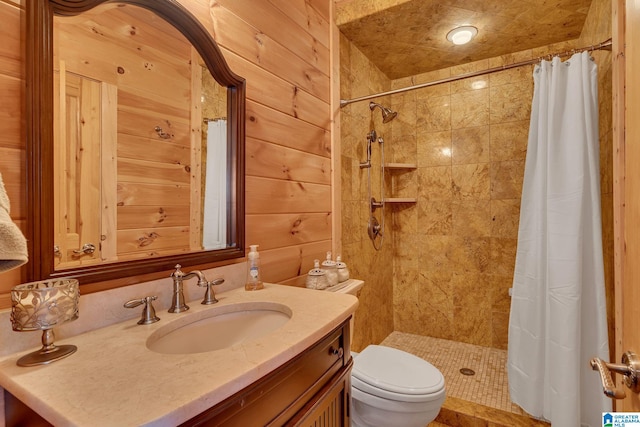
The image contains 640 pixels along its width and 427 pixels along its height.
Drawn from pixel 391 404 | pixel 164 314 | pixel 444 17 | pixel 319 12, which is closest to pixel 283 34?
pixel 319 12

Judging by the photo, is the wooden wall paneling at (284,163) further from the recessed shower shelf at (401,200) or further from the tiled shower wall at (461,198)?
the tiled shower wall at (461,198)

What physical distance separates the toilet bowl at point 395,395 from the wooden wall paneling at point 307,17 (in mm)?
1843

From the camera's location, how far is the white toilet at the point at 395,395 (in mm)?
1318

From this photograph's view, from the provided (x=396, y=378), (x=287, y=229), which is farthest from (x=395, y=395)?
(x=287, y=229)

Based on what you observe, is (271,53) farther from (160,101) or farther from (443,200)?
(443,200)

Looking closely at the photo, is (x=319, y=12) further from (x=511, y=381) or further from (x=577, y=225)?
(x=511, y=381)

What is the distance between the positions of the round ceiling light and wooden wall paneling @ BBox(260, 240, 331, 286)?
1.75 m

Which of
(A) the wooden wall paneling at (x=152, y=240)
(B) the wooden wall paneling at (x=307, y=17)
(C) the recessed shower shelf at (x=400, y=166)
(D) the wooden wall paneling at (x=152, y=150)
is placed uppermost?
(B) the wooden wall paneling at (x=307, y=17)

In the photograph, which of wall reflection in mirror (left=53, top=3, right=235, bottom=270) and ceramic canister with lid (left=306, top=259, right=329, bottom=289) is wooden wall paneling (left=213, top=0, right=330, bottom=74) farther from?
ceramic canister with lid (left=306, top=259, right=329, bottom=289)

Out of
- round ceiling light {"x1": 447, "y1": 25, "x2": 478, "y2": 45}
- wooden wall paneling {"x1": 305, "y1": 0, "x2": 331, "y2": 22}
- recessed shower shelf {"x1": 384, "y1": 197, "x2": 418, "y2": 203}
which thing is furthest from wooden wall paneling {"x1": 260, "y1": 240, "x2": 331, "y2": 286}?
round ceiling light {"x1": 447, "y1": 25, "x2": 478, "y2": 45}

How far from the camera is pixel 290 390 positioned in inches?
28.5

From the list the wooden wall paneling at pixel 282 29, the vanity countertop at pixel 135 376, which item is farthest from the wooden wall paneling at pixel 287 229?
the wooden wall paneling at pixel 282 29

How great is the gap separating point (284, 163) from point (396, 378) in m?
1.17

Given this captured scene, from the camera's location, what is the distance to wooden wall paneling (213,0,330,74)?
1.33 m
